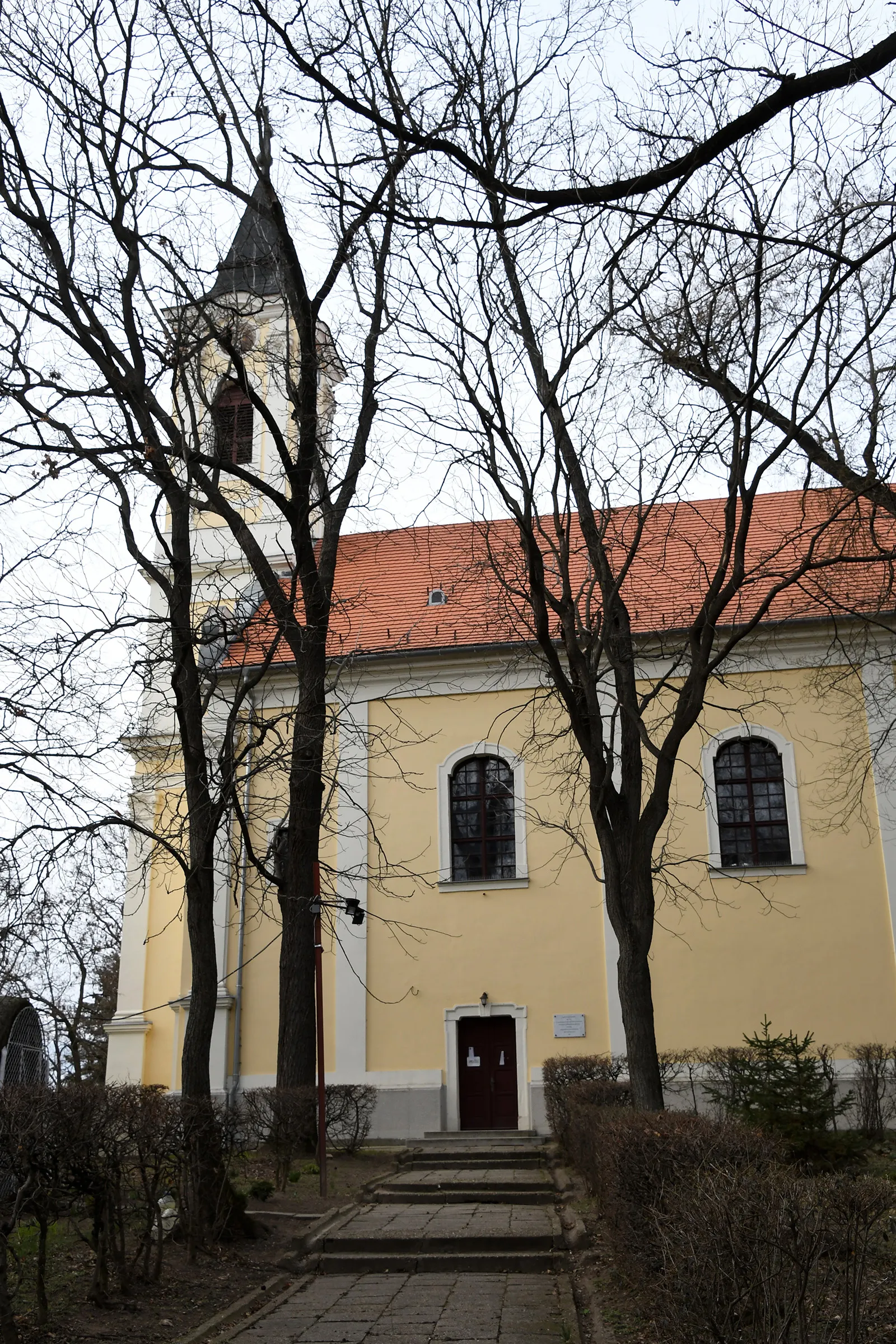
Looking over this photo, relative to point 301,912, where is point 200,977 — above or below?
below

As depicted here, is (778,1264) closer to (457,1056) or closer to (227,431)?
(227,431)

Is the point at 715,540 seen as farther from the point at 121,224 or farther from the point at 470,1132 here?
the point at 121,224

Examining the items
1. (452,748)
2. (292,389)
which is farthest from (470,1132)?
(292,389)

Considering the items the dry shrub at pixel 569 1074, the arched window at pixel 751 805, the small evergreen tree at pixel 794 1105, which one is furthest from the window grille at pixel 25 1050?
the arched window at pixel 751 805

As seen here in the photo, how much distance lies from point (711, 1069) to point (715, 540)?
10.7m

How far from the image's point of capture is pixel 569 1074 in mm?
17422

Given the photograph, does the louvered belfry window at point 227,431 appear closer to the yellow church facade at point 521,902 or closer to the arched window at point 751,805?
the yellow church facade at point 521,902

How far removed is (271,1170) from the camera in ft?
42.3

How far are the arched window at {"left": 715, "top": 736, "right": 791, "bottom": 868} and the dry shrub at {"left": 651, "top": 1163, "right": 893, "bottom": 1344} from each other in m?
15.7

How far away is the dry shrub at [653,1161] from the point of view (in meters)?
6.06

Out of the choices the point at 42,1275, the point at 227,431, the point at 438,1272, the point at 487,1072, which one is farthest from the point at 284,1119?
the point at 227,431

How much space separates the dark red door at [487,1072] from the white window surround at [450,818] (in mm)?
2303

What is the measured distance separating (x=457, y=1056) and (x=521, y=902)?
2.85 meters

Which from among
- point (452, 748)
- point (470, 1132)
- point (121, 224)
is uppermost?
point (121, 224)
